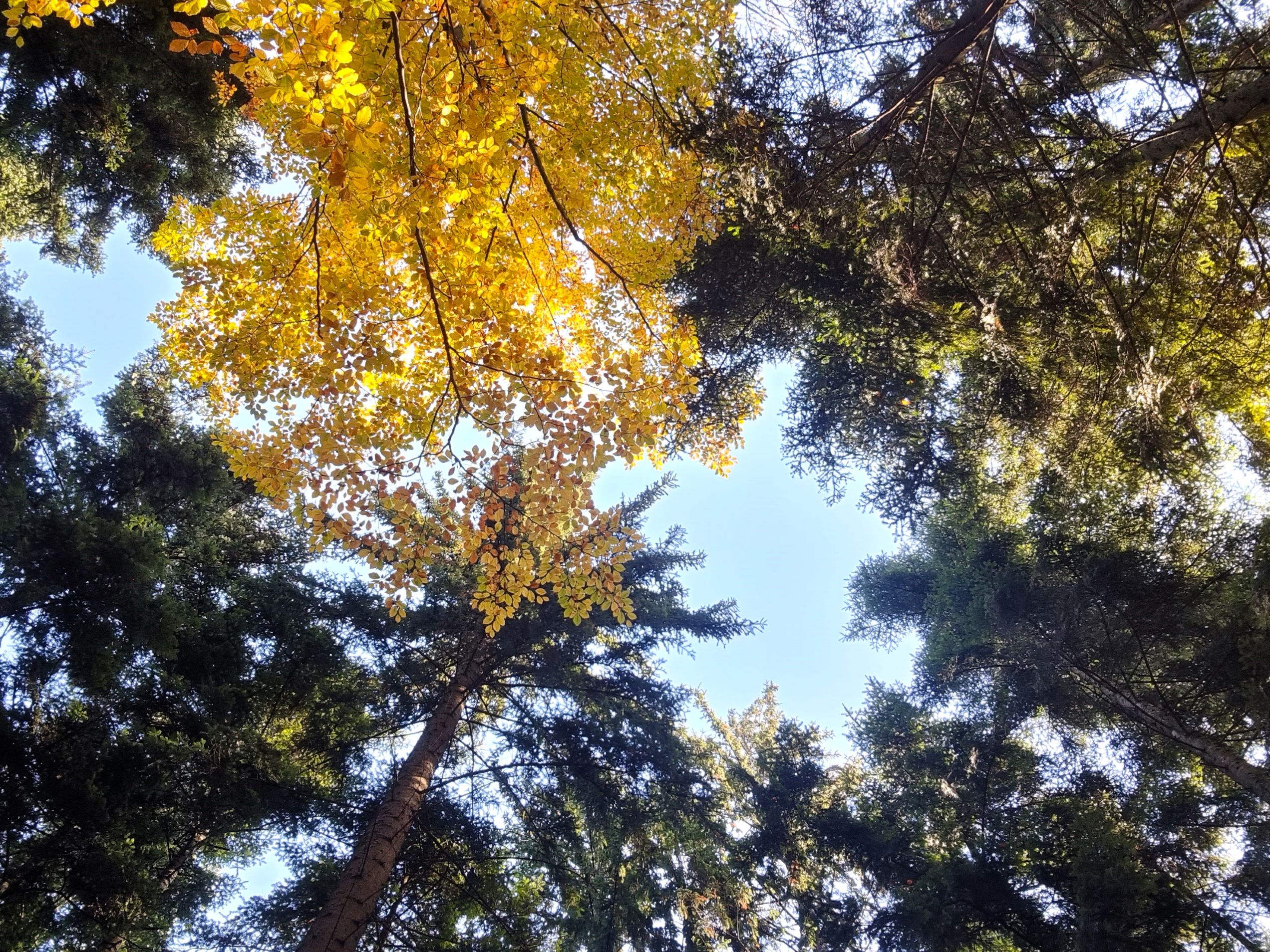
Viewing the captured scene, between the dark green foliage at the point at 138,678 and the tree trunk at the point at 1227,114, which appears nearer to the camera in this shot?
the tree trunk at the point at 1227,114

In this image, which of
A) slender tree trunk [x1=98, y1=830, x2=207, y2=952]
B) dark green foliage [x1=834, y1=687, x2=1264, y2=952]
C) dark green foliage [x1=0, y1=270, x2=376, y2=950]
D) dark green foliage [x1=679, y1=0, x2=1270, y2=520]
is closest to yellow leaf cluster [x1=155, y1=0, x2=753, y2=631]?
dark green foliage [x1=679, y1=0, x2=1270, y2=520]

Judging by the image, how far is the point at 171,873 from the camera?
7.04 m

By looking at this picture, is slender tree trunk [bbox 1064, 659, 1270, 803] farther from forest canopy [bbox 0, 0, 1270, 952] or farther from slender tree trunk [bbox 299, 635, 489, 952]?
A: slender tree trunk [bbox 299, 635, 489, 952]

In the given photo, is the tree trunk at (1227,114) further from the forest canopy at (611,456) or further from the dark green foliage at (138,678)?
the dark green foliage at (138,678)

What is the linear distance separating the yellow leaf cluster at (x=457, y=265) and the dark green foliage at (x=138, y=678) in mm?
2876

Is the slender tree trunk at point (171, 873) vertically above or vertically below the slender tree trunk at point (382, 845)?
below

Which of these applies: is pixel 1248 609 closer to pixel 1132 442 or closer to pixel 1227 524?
pixel 1227 524

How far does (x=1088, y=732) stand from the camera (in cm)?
1126

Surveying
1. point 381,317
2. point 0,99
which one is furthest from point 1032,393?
point 0,99

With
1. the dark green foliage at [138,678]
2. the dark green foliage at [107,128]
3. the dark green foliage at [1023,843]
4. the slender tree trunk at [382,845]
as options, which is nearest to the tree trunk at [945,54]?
the dark green foliage at [107,128]

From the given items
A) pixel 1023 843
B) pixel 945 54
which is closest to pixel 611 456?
pixel 945 54

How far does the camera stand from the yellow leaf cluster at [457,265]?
7.64 ft

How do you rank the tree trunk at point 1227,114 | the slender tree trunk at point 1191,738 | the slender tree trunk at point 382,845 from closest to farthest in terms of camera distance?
1. the tree trunk at point 1227,114
2. the slender tree trunk at point 382,845
3. the slender tree trunk at point 1191,738

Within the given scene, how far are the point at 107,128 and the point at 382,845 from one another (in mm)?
7075
